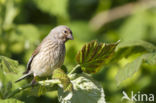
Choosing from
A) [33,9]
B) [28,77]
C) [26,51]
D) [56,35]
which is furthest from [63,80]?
[33,9]

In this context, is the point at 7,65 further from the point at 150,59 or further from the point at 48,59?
the point at 48,59

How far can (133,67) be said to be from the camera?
7.66ft

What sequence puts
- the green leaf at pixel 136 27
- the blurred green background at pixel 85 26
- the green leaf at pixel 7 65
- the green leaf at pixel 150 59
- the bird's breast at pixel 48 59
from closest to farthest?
the green leaf at pixel 7 65
the green leaf at pixel 150 59
the bird's breast at pixel 48 59
the blurred green background at pixel 85 26
the green leaf at pixel 136 27

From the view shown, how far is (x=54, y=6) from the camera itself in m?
4.93

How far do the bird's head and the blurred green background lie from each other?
29cm

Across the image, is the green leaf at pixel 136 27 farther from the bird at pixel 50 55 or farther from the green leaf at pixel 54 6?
the bird at pixel 50 55

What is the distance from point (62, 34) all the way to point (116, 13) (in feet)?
10.3

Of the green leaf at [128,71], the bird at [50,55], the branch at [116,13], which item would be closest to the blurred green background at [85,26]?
the branch at [116,13]

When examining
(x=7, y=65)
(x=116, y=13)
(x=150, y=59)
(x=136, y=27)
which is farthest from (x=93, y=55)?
(x=116, y=13)

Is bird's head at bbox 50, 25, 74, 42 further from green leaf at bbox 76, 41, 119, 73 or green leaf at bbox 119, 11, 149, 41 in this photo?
green leaf at bbox 119, 11, 149, 41

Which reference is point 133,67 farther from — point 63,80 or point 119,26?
point 119,26

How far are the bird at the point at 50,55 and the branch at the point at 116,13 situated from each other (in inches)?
113

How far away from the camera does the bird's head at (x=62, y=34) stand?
322cm

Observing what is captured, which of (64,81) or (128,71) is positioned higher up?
(128,71)
